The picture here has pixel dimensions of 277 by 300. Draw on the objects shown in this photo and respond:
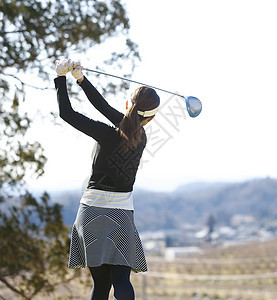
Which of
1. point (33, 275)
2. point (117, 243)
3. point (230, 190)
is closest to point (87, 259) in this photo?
point (117, 243)

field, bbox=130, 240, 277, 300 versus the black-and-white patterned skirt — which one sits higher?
the black-and-white patterned skirt

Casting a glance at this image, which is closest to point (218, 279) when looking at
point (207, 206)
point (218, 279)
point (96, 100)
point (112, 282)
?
point (218, 279)

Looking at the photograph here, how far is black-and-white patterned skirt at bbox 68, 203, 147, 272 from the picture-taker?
94.0 inches

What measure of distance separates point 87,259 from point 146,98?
81cm

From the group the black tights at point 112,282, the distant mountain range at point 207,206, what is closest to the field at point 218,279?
the black tights at point 112,282

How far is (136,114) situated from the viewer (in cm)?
246

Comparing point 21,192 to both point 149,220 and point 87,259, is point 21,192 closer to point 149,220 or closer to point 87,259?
point 87,259

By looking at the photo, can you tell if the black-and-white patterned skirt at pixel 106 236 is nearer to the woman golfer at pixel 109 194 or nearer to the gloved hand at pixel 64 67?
the woman golfer at pixel 109 194

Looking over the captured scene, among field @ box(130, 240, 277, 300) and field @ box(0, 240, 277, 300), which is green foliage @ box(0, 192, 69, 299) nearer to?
field @ box(0, 240, 277, 300)

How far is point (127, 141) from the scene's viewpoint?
2428 mm

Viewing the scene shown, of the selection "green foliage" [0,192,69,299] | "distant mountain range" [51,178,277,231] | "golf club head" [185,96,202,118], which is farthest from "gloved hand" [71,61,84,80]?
"distant mountain range" [51,178,277,231]

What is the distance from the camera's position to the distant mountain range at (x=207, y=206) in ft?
431

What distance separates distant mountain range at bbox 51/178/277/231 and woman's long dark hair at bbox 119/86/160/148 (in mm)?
120098

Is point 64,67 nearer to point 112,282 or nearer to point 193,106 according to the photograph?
point 193,106
